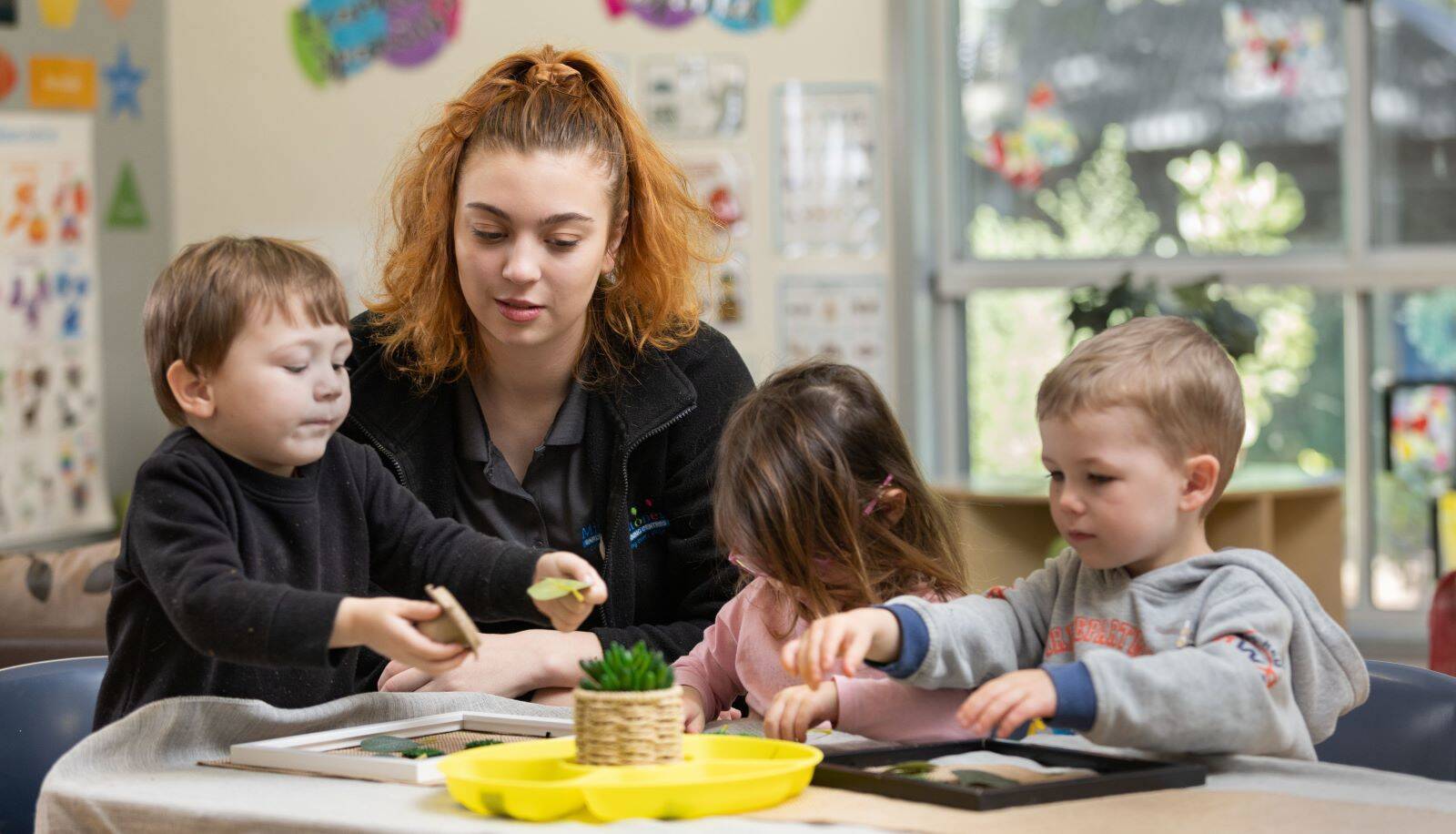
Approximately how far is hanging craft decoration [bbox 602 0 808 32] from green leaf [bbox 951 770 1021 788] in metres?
3.33

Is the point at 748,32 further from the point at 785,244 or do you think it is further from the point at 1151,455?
the point at 1151,455

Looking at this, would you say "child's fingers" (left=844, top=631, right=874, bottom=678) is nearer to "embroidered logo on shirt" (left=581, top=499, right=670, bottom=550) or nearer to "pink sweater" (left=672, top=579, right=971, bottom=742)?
"pink sweater" (left=672, top=579, right=971, bottom=742)

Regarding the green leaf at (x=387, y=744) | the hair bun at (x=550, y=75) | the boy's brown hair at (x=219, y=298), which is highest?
the hair bun at (x=550, y=75)

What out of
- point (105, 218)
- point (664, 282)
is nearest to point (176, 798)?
point (664, 282)

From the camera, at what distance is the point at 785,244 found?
4207 mm

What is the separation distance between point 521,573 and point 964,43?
11.2ft

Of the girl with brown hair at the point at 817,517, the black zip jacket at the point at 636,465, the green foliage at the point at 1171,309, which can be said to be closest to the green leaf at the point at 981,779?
the girl with brown hair at the point at 817,517

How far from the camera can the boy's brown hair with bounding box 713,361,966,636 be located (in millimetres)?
1395

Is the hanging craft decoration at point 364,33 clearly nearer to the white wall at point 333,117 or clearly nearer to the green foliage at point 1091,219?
the white wall at point 333,117

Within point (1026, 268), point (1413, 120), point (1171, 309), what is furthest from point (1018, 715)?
point (1413, 120)

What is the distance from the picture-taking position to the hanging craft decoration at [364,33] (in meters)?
4.34

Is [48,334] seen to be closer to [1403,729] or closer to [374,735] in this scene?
[374,735]

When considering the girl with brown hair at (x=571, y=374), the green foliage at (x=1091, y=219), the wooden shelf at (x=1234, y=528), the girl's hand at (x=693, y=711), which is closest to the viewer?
the girl's hand at (x=693, y=711)

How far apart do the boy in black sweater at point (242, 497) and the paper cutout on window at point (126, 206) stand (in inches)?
115
